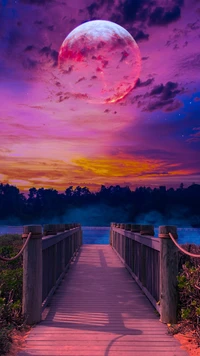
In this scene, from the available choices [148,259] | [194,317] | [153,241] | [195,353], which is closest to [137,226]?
[148,259]

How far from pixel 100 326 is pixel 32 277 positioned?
126cm

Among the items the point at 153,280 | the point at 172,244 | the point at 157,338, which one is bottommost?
the point at 157,338

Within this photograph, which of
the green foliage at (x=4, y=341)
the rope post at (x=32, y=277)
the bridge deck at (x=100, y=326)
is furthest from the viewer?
the rope post at (x=32, y=277)

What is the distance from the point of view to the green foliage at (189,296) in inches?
227

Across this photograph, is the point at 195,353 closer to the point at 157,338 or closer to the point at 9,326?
the point at 157,338

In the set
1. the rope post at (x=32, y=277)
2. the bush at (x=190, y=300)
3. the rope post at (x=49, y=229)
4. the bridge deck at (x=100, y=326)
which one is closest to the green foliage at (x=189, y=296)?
the bush at (x=190, y=300)

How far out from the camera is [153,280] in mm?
7602

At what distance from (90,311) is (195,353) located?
2.63m

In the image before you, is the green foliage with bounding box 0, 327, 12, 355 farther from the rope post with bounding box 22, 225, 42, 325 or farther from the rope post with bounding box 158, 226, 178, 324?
the rope post with bounding box 158, 226, 178, 324

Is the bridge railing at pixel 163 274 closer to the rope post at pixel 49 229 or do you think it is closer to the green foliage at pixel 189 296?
the green foliage at pixel 189 296

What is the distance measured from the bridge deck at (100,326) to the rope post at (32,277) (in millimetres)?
237

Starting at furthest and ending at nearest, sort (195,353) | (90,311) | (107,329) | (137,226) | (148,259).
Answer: (137,226), (148,259), (90,311), (107,329), (195,353)

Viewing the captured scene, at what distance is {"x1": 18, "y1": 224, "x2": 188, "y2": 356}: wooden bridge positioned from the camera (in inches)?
207

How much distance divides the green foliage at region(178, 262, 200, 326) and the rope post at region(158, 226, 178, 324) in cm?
12
